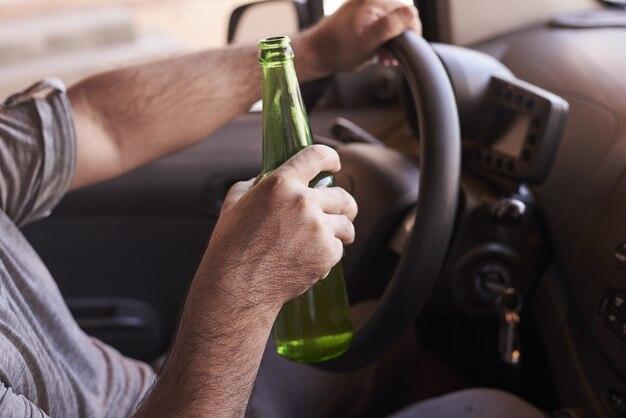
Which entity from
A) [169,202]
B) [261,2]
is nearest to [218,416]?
[169,202]

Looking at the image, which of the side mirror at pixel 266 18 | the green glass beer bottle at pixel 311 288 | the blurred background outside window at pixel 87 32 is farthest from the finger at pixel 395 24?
the blurred background outside window at pixel 87 32

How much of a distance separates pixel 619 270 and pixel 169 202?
0.95m

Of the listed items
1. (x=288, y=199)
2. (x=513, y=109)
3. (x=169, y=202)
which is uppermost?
(x=288, y=199)

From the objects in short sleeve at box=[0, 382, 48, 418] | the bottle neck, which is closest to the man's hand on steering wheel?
the bottle neck

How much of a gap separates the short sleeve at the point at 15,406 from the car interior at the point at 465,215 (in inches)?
9.1

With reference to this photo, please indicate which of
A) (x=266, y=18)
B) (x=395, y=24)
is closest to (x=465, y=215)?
(x=395, y=24)

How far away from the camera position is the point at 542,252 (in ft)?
4.23

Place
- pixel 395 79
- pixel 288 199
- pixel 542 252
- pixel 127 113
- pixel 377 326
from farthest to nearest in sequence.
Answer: pixel 395 79 → pixel 127 113 → pixel 542 252 → pixel 377 326 → pixel 288 199

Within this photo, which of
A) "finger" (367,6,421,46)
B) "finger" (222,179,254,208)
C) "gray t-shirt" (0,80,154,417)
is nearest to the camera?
"finger" (222,179,254,208)

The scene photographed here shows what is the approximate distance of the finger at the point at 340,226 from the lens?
846 millimetres

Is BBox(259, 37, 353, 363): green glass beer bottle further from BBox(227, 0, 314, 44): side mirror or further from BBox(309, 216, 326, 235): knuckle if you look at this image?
BBox(227, 0, 314, 44): side mirror

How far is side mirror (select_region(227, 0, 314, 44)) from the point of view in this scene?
1820mm

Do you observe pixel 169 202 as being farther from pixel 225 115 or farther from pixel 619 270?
pixel 619 270

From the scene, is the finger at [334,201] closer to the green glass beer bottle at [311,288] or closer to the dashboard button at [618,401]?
the green glass beer bottle at [311,288]
